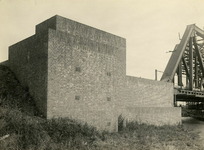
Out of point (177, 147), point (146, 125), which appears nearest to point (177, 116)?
point (146, 125)

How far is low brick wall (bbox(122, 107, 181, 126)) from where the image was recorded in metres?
17.2

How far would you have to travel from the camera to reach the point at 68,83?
12250 millimetres

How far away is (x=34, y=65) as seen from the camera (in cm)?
1247

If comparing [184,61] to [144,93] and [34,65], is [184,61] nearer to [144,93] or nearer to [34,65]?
[144,93]

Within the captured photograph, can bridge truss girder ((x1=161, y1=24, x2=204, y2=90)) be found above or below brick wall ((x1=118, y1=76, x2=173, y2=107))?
above

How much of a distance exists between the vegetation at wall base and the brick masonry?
2.00 feet

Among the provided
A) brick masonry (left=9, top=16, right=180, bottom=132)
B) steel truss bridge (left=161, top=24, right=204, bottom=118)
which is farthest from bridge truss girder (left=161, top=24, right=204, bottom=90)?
brick masonry (left=9, top=16, right=180, bottom=132)

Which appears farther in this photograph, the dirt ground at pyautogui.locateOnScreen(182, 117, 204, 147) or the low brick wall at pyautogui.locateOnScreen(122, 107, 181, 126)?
the dirt ground at pyautogui.locateOnScreen(182, 117, 204, 147)

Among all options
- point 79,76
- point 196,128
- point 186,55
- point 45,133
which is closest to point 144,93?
point 79,76

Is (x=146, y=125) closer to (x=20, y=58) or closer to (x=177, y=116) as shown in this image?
(x=177, y=116)

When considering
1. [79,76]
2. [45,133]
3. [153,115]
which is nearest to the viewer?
[45,133]


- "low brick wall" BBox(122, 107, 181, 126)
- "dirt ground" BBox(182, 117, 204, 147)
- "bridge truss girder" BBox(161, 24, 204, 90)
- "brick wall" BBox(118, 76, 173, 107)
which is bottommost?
"dirt ground" BBox(182, 117, 204, 147)

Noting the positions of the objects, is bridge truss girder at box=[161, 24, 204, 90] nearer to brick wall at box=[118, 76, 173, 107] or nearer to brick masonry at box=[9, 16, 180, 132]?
brick wall at box=[118, 76, 173, 107]

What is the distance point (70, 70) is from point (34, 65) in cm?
203
